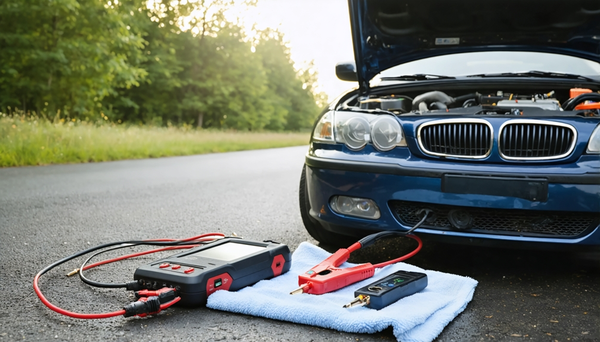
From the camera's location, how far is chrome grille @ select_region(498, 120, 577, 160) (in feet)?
8.22

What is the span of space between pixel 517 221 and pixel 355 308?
1.03 metres

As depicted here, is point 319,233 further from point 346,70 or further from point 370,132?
point 346,70

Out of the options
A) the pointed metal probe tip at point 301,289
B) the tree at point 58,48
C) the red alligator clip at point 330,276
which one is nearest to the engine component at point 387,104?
the red alligator clip at point 330,276

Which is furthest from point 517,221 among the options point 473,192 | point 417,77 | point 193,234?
point 193,234

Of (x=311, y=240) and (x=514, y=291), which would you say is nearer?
(x=514, y=291)

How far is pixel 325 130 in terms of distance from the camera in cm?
298

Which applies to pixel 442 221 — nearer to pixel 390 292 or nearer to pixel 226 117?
pixel 390 292

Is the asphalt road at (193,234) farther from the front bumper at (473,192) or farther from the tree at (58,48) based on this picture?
the tree at (58,48)

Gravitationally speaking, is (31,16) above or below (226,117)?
above

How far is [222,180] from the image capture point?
22.7ft

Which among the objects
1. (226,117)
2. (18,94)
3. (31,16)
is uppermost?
(31,16)

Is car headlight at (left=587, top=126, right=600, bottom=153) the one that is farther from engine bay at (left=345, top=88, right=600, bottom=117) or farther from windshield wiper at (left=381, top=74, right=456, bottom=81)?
windshield wiper at (left=381, top=74, right=456, bottom=81)

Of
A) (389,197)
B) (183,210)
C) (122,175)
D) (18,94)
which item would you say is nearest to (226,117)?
(18,94)

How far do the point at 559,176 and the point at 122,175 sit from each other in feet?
19.6
